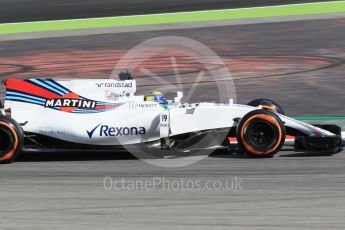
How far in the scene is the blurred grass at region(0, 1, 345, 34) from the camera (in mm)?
20781

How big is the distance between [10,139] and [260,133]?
2801 mm

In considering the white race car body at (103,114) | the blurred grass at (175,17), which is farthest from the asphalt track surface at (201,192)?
the blurred grass at (175,17)

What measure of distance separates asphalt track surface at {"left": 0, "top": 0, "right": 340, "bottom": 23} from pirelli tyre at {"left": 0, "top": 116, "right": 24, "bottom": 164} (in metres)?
13.1

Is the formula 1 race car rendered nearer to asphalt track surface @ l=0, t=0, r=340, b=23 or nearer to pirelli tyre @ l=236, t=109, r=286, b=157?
pirelli tyre @ l=236, t=109, r=286, b=157

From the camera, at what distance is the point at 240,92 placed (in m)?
14.2

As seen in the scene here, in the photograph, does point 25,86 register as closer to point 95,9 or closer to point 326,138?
point 326,138

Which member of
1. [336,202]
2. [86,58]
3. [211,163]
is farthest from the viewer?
[86,58]

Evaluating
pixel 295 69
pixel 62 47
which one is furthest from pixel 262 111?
pixel 62 47

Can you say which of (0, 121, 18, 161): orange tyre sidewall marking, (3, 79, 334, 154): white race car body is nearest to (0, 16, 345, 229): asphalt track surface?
(0, 121, 18, 161): orange tyre sidewall marking

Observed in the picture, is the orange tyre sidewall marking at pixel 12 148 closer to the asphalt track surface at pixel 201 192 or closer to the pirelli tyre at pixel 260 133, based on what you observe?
the asphalt track surface at pixel 201 192

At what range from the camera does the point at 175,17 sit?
2125 cm

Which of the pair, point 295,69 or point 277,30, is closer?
point 295,69

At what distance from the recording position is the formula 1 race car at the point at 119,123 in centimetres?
910

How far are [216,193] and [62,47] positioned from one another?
11422 mm
